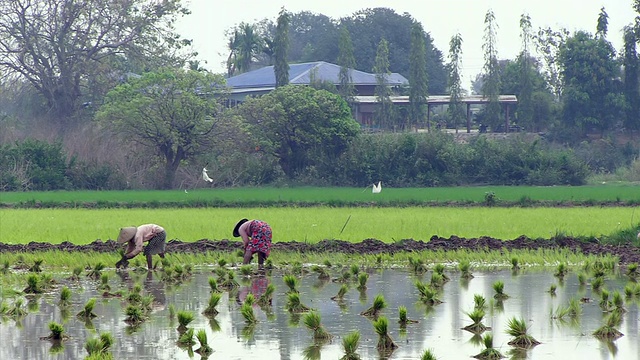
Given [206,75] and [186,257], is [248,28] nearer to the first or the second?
[206,75]

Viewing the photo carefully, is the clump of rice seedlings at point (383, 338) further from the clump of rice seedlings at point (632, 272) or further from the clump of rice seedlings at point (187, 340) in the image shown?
the clump of rice seedlings at point (632, 272)

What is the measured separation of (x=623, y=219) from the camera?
993 inches

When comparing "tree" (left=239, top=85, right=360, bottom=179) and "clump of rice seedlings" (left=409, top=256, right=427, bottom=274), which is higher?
"tree" (left=239, top=85, right=360, bottom=179)

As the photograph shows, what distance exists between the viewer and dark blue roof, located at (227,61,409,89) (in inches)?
2474

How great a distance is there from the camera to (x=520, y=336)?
32.7ft

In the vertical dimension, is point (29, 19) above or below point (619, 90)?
above

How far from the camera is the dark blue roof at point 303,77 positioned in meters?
62.8

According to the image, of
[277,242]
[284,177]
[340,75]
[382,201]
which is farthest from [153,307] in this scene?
[340,75]

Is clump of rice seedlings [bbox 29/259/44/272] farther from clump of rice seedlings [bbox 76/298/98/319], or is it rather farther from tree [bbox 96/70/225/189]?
tree [bbox 96/70/225/189]

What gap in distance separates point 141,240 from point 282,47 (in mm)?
41555

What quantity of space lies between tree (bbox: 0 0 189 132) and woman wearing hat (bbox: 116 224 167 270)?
3804 centimetres

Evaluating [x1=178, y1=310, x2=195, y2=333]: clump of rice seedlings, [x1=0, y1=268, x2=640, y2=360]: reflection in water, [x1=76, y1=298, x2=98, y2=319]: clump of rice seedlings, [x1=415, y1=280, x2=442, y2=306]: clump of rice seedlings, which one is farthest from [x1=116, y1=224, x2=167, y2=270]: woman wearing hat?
[x1=178, y1=310, x2=195, y2=333]: clump of rice seedlings

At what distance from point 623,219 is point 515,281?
1138 centimetres

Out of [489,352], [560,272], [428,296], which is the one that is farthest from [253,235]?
[489,352]
